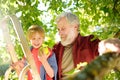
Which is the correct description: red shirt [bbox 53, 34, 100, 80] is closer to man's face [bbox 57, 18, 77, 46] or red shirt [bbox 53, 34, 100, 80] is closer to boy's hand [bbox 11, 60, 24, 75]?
man's face [bbox 57, 18, 77, 46]

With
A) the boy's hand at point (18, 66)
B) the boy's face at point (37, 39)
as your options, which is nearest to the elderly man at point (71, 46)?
the boy's face at point (37, 39)

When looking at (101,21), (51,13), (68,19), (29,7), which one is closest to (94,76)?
(68,19)

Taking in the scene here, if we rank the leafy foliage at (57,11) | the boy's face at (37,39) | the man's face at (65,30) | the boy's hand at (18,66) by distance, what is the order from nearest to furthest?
the boy's hand at (18,66)
the man's face at (65,30)
the boy's face at (37,39)
the leafy foliage at (57,11)

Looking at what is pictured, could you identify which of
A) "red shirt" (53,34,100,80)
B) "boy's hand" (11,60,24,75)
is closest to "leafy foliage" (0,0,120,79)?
"red shirt" (53,34,100,80)

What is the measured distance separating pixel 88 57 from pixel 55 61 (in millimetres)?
312

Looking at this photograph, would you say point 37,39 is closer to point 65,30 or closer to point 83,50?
point 65,30

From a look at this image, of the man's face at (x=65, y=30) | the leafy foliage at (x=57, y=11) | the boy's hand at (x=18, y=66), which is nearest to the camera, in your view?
the boy's hand at (x=18, y=66)

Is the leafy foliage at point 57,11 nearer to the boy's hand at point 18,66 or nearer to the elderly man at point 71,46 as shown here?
the elderly man at point 71,46

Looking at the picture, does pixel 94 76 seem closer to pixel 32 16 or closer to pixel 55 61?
pixel 55 61

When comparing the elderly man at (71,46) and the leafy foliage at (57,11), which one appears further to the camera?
the leafy foliage at (57,11)

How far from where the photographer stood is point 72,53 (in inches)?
109

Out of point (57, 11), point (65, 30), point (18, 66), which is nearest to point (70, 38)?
point (65, 30)

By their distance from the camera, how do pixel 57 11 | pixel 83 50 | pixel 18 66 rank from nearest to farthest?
pixel 18 66 < pixel 83 50 < pixel 57 11

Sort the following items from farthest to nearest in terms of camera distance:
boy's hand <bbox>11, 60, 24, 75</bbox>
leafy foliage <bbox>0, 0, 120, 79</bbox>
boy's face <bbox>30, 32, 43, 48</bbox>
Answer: leafy foliage <bbox>0, 0, 120, 79</bbox>
boy's face <bbox>30, 32, 43, 48</bbox>
boy's hand <bbox>11, 60, 24, 75</bbox>
